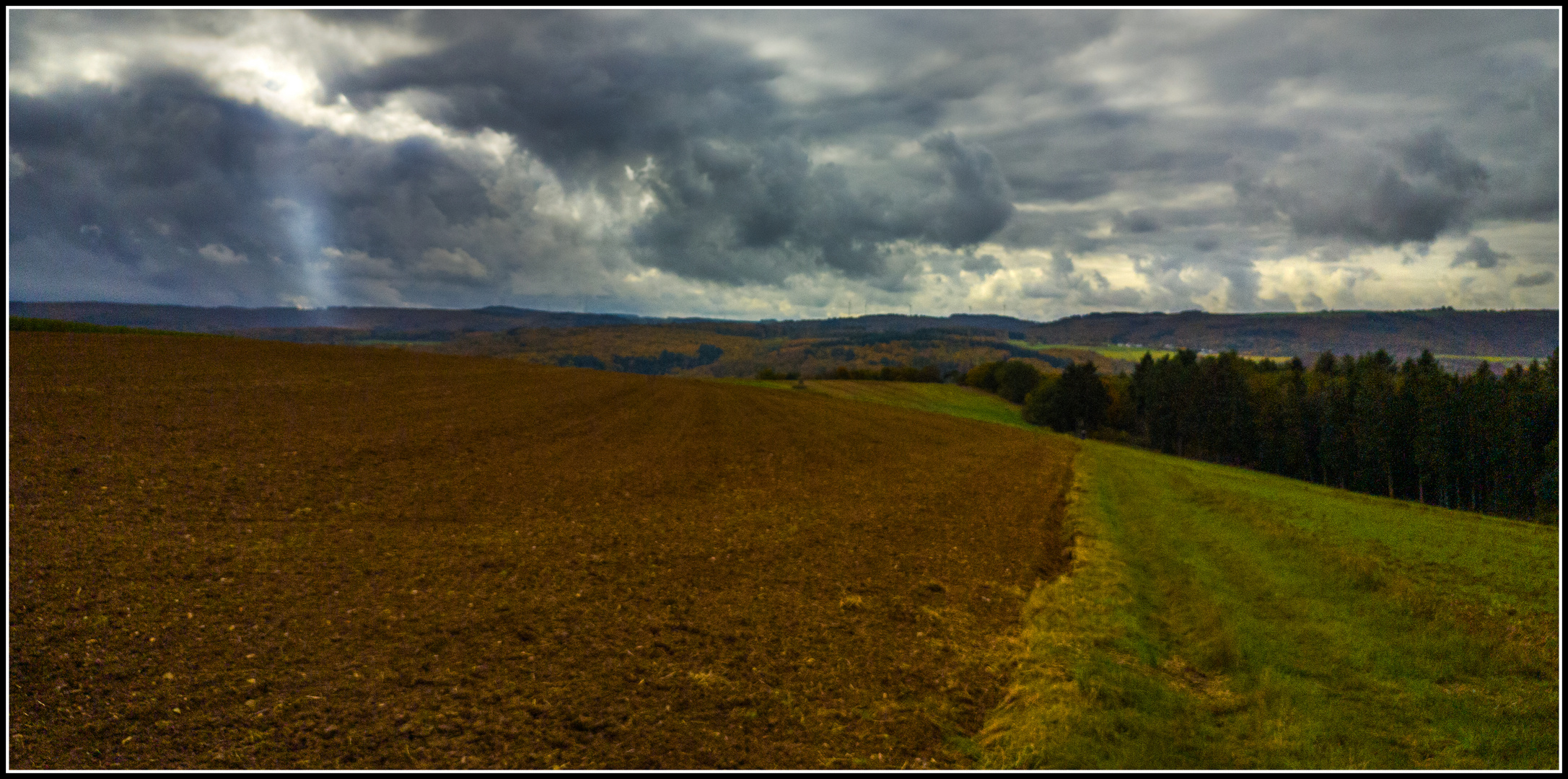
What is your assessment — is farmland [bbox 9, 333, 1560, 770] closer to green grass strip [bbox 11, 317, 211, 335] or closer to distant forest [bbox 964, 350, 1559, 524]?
green grass strip [bbox 11, 317, 211, 335]

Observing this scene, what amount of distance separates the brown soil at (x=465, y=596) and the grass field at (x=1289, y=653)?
4.49ft

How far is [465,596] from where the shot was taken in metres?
12.3

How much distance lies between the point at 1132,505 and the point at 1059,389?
75.1 metres

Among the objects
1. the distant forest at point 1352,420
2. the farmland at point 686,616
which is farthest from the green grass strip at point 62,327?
the distant forest at point 1352,420

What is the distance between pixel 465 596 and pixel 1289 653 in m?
14.9

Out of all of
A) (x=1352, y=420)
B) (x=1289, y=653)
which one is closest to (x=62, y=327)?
(x=1289, y=653)

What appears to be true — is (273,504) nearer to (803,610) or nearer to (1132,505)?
(803,610)

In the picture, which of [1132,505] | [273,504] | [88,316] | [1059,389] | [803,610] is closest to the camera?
[803,610]

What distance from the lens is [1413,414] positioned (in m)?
69.2

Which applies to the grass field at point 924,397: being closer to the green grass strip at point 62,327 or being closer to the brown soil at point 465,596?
the green grass strip at point 62,327

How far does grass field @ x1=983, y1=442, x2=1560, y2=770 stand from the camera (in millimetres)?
8805

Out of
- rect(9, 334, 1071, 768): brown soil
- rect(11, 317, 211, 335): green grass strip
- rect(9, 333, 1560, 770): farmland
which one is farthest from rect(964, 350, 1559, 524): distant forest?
rect(11, 317, 211, 335): green grass strip

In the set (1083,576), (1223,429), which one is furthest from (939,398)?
(1083,576)

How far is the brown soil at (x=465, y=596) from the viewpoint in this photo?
26.3 ft
